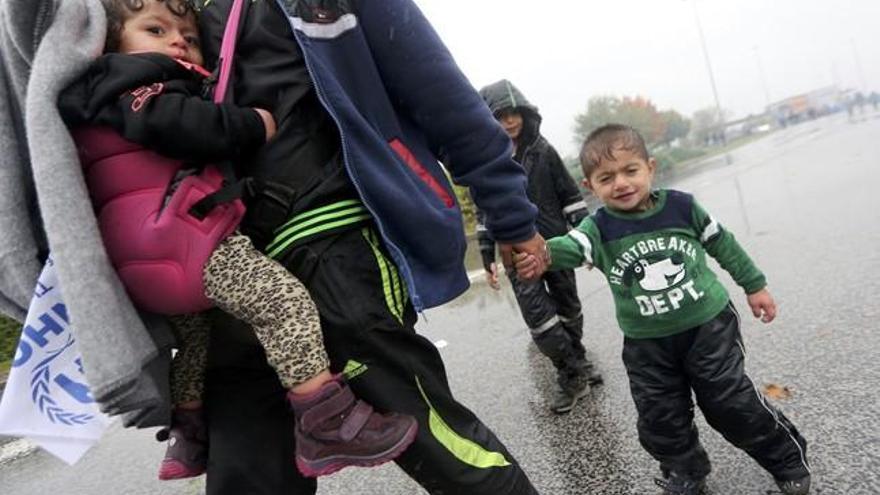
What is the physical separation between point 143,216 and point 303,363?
473 millimetres

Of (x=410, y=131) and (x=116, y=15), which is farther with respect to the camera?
(x=410, y=131)

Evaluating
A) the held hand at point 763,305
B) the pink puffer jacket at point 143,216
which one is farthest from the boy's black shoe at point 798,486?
the pink puffer jacket at point 143,216

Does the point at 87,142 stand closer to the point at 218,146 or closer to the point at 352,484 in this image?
the point at 218,146

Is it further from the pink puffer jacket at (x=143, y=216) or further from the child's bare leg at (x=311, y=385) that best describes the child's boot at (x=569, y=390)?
the pink puffer jacket at (x=143, y=216)

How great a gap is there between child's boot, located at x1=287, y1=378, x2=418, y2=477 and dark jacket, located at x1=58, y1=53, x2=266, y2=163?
60 centimetres

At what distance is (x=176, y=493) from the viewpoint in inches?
140

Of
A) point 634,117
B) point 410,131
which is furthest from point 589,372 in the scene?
point 634,117

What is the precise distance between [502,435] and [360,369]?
2059mm

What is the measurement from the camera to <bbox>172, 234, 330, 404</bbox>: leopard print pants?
1.41m

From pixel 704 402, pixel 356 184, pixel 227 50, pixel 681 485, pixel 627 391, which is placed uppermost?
pixel 227 50

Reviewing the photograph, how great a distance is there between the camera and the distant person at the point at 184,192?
1.32 m

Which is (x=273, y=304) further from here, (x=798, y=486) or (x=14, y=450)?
(x=14, y=450)

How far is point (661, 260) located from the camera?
2279 mm

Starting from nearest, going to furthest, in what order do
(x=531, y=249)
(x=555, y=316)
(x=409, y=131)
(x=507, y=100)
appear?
(x=409, y=131) → (x=531, y=249) → (x=555, y=316) → (x=507, y=100)
